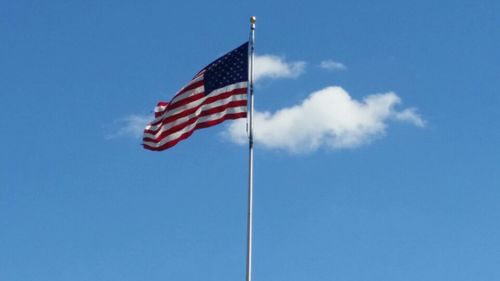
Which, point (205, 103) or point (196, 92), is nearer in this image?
point (205, 103)

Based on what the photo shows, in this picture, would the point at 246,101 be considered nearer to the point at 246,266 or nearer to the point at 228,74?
the point at 228,74

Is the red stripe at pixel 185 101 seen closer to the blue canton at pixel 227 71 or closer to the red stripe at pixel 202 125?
the blue canton at pixel 227 71

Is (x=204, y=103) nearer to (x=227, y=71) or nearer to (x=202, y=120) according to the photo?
(x=202, y=120)

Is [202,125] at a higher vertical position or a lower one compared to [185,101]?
lower

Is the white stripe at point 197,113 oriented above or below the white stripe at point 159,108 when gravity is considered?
below

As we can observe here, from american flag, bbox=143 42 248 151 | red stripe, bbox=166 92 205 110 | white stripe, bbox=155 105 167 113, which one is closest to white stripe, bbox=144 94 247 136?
american flag, bbox=143 42 248 151

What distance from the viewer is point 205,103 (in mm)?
53250

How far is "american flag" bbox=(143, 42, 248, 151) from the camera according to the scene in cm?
5300

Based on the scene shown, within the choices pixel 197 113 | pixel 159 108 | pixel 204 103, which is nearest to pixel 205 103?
pixel 204 103

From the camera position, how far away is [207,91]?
53.5 meters

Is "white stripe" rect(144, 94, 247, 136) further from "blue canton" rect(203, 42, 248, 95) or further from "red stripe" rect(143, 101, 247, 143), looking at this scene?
"blue canton" rect(203, 42, 248, 95)

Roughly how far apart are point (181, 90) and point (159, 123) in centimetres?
151

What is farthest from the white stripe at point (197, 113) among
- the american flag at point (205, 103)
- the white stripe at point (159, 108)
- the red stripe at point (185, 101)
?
the white stripe at point (159, 108)

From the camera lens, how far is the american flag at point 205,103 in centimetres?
5300
